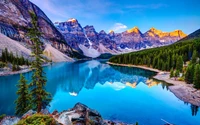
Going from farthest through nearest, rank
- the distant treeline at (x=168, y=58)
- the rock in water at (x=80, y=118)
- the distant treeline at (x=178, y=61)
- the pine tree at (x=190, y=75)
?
the distant treeline at (x=168, y=58) < the distant treeline at (x=178, y=61) < the pine tree at (x=190, y=75) < the rock in water at (x=80, y=118)

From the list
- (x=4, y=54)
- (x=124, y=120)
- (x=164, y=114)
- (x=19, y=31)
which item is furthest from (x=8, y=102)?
(x=19, y=31)

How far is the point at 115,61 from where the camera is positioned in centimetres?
14825

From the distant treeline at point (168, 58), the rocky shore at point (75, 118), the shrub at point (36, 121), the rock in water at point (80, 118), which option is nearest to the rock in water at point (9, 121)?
the rocky shore at point (75, 118)

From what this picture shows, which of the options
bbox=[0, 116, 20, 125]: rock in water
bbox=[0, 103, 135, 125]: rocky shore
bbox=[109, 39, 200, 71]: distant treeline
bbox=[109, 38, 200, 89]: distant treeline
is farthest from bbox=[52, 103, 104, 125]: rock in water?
bbox=[109, 39, 200, 71]: distant treeline

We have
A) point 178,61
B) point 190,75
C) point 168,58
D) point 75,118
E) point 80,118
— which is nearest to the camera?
point 75,118

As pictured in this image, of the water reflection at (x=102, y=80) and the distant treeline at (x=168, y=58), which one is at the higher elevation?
the distant treeline at (x=168, y=58)

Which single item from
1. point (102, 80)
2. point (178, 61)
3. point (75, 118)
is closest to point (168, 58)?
point (178, 61)

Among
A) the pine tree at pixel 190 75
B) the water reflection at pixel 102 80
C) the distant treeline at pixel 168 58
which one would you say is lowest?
the water reflection at pixel 102 80

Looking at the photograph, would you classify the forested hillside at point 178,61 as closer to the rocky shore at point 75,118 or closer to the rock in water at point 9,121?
the rocky shore at point 75,118

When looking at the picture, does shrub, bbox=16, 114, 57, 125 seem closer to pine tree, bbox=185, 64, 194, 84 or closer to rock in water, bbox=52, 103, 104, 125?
rock in water, bbox=52, 103, 104, 125

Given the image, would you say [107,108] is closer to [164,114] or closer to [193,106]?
[164,114]

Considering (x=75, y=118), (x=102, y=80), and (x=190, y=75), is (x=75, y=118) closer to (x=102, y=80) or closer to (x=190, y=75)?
(x=190, y=75)

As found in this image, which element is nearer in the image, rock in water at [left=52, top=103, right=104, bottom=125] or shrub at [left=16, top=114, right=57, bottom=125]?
shrub at [left=16, top=114, right=57, bottom=125]

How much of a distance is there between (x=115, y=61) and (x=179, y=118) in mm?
121666
